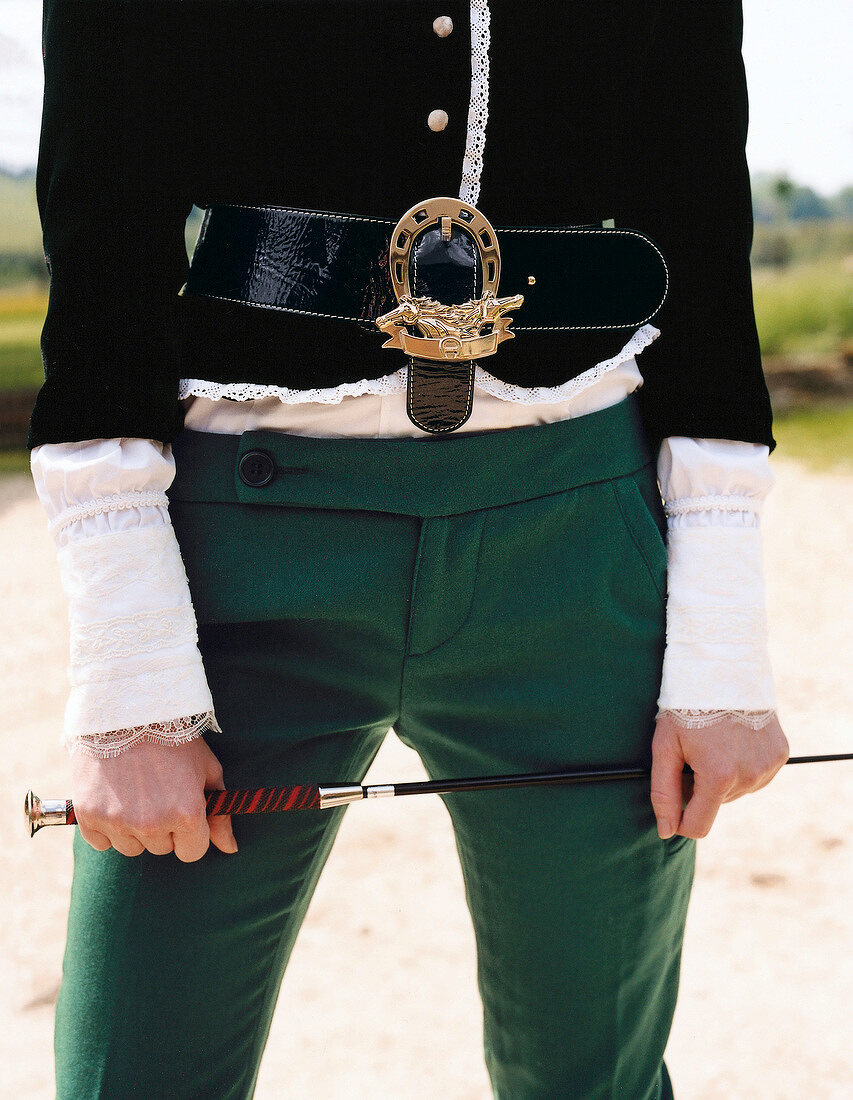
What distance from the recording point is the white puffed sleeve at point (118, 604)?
77 cm

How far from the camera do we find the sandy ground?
72.9 inches

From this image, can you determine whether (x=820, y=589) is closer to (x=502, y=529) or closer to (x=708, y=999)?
(x=708, y=999)

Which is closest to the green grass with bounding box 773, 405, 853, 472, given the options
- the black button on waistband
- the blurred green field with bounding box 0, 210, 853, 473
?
the blurred green field with bounding box 0, 210, 853, 473

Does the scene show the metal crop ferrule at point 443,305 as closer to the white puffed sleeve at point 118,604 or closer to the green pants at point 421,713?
the green pants at point 421,713

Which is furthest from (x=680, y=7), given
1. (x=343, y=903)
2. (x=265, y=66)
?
(x=343, y=903)

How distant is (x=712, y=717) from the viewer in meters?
0.90

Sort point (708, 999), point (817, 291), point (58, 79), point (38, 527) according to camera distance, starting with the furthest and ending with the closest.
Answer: point (817, 291) < point (38, 527) < point (708, 999) < point (58, 79)

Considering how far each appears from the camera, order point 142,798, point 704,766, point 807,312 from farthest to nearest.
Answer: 1. point 807,312
2. point 704,766
3. point 142,798

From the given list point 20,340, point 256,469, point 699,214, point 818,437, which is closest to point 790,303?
point 818,437

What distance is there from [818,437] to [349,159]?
7.17m

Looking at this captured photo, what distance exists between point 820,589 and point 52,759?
122 inches

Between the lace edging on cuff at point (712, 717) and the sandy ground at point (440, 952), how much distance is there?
3.85ft

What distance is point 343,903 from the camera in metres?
2.33

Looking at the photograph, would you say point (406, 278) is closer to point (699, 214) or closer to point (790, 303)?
point (699, 214)
